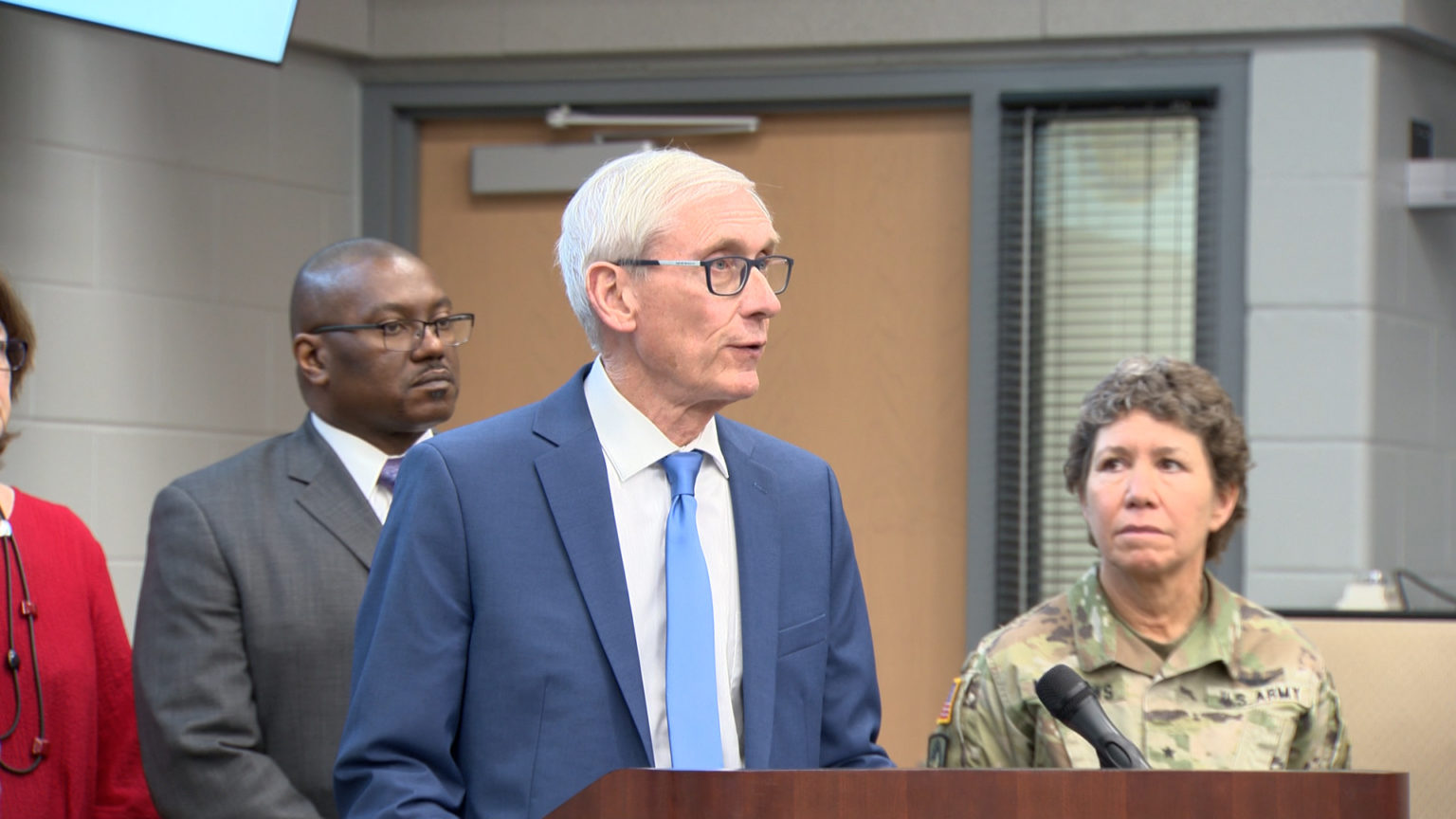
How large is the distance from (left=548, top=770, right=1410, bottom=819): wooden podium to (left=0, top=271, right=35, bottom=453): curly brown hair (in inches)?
52.1

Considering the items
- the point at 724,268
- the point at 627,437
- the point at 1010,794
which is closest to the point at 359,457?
the point at 627,437

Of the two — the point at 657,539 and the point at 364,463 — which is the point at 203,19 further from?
the point at 657,539

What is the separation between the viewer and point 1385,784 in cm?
113

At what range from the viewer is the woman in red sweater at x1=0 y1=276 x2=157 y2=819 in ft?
6.53

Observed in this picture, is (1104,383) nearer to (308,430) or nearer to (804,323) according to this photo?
(308,430)

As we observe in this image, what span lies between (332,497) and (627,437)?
773mm

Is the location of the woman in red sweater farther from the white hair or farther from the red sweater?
the white hair

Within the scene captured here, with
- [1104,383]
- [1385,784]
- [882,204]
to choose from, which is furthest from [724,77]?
[1385,784]

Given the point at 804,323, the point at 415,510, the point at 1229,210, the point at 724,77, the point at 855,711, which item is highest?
the point at 724,77

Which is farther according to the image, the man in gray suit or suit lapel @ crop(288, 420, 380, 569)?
suit lapel @ crop(288, 420, 380, 569)

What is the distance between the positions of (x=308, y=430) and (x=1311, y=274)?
2.26 metres

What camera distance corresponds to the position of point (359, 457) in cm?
Answer: 229

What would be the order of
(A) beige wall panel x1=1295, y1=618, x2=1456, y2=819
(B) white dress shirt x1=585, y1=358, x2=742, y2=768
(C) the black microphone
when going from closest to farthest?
(C) the black microphone, (B) white dress shirt x1=585, y1=358, x2=742, y2=768, (A) beige wall panel x1=1295, y1=618, x2=1456, y2=819

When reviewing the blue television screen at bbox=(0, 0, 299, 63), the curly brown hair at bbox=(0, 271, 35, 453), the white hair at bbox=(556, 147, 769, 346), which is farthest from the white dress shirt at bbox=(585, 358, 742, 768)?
the blue television screen at bbox=(0, 0, 299, 63)
